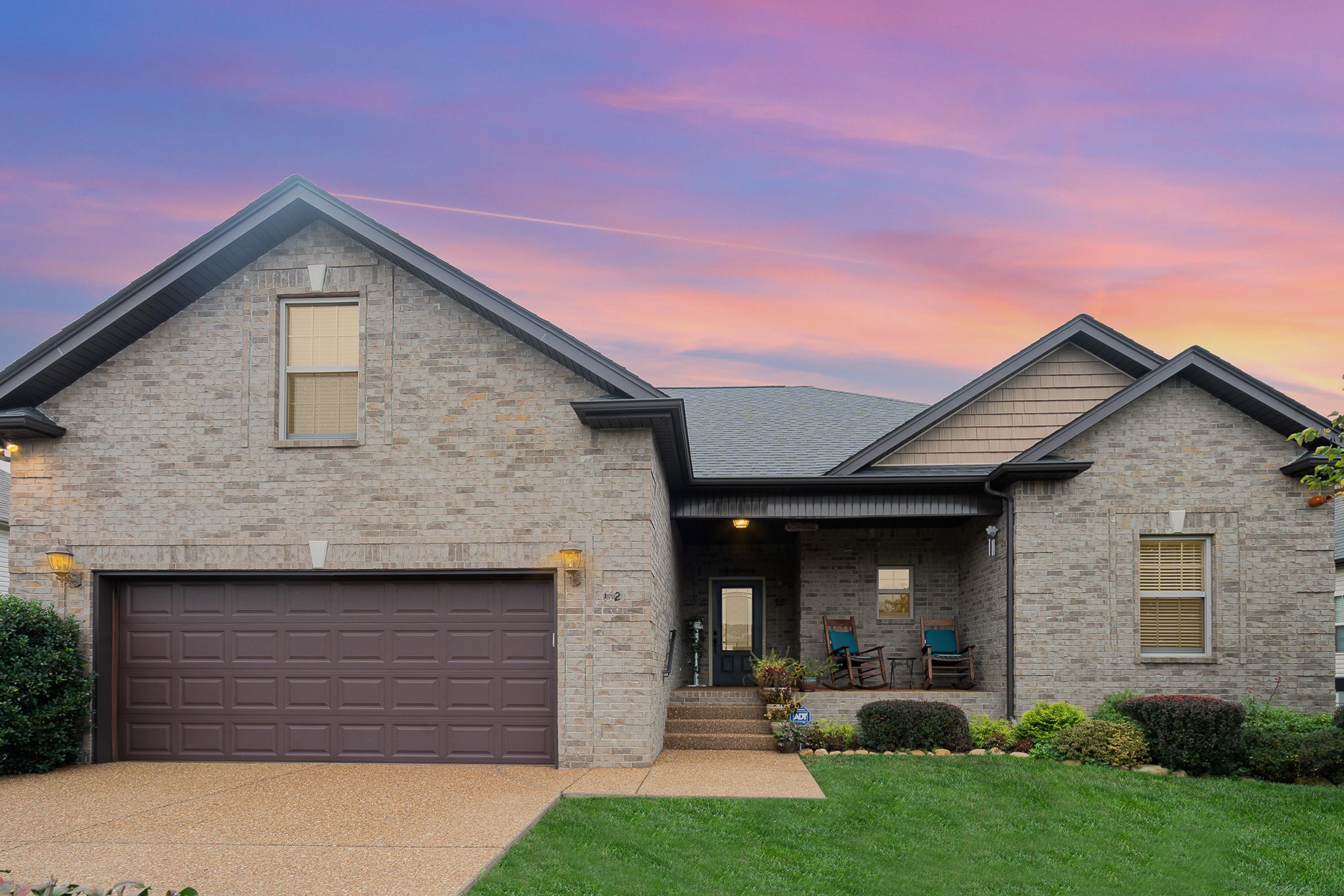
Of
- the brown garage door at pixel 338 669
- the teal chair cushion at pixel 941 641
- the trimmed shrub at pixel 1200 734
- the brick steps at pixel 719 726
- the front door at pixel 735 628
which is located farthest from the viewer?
the front door at pixel 735 628

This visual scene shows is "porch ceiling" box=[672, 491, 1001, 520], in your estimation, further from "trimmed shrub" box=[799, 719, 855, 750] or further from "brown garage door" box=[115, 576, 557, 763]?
"brown garage door" box=[115, 576, 557, 763]

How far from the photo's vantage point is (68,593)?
37.0 feet

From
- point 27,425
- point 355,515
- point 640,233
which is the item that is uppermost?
point 640,233

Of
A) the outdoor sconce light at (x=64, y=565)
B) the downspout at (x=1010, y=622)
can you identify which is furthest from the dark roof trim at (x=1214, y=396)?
the outdoor sconce light at (x=64, y=565)

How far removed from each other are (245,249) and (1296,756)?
1276 centimetres

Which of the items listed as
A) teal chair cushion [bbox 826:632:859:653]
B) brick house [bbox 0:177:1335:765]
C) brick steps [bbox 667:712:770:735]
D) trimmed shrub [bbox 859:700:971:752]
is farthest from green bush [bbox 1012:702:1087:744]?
teal chair cushion [bbox 826:632:859:653]

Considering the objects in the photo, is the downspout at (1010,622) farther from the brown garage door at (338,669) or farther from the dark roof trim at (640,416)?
the brown garage door at (338,669)

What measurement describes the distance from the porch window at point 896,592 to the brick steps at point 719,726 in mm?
3686

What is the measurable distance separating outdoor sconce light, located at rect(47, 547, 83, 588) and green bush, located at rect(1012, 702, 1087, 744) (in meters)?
11.3

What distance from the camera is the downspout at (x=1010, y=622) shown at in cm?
1270

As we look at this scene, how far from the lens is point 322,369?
11.4 m

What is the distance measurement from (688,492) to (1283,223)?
9.20 meters

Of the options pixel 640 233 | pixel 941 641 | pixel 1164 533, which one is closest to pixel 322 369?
pixel 640 233

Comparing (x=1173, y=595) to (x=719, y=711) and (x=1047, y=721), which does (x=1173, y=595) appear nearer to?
(x=1047, y=721)
